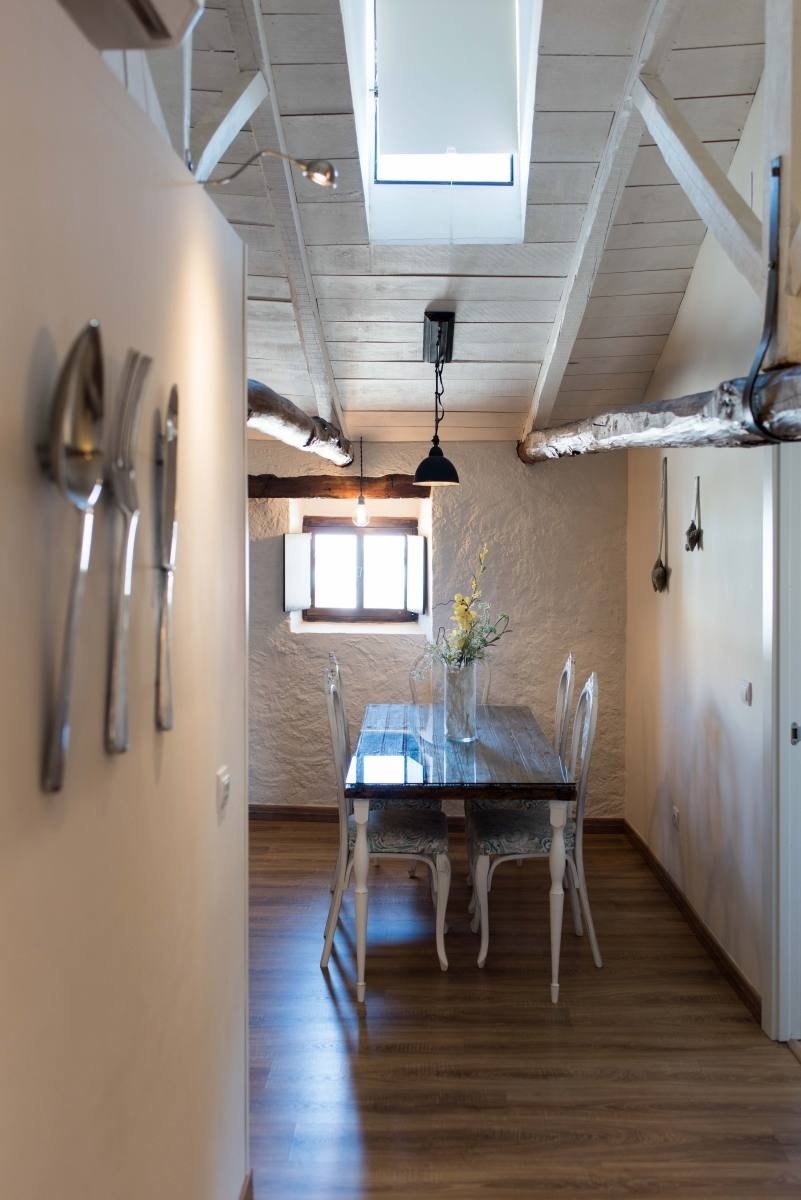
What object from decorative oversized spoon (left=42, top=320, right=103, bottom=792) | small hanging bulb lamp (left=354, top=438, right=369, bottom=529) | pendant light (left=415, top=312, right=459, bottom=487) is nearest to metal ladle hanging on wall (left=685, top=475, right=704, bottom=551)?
pendant light (left=415, top=312, right=459, bottom=487)

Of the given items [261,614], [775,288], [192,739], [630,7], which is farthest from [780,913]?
[261,614]

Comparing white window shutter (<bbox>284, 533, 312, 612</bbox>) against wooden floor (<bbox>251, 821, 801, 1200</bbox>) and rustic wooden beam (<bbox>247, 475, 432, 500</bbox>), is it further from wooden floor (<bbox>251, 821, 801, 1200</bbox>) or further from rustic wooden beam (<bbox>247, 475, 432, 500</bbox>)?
wooden floor (<bbox>251, 821, 801, 1200</bbox>)

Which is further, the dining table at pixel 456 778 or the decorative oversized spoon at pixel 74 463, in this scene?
the dining table at pixel 456 778

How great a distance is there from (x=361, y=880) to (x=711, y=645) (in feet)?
5.40

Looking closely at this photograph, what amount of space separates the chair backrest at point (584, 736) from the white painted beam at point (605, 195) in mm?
1435

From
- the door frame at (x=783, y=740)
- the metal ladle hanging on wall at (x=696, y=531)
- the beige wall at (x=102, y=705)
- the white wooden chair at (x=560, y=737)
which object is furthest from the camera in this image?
the white wooden chair at (x=560, y=737)

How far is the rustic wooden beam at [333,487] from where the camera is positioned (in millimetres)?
5547

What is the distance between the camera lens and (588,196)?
3426 millimetres

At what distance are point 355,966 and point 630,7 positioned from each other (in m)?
3.31

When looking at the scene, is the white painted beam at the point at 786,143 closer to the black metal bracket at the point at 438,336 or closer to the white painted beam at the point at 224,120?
the white painted beam at the point at 224,120

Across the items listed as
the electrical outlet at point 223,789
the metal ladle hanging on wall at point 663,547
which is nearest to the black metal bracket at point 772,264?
the electrical outlet at point 223,789

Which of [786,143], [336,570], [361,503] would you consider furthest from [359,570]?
[786,143]

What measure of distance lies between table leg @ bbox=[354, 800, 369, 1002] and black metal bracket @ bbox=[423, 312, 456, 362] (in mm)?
1974

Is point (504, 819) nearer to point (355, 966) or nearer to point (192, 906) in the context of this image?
point (355, 966)
